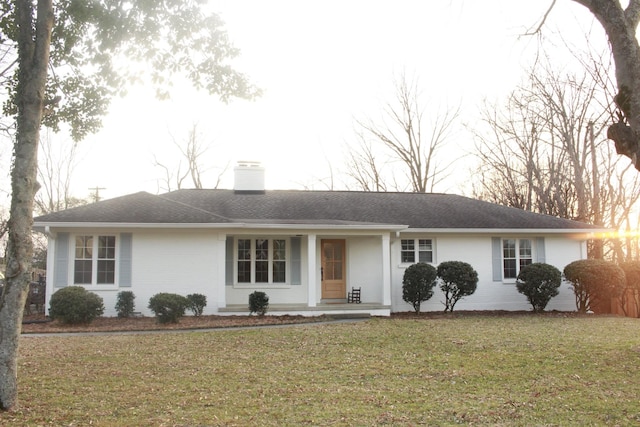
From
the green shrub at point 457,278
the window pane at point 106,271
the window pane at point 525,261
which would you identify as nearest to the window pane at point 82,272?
the window pane at point 106,271

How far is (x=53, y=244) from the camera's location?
53.8ft

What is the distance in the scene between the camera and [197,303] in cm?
1636

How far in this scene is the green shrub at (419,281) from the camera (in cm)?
1744

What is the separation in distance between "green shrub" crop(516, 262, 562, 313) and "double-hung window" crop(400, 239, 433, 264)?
9.80ft

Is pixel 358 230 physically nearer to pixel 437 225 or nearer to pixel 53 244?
pixel 437 225

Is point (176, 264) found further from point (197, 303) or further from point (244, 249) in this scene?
point (244, 249)

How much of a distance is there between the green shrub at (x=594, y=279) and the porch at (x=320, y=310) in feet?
19.8

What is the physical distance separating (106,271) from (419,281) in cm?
937

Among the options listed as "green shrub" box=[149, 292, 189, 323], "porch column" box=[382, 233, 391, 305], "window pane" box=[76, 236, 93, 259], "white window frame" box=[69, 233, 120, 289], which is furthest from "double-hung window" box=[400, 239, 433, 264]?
"window pane" box=[76, 236, 93, 259]

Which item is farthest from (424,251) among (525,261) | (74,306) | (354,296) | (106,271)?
(74,306)

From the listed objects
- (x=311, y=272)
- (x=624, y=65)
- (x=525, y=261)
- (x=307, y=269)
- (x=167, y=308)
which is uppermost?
(x=624, y=65)

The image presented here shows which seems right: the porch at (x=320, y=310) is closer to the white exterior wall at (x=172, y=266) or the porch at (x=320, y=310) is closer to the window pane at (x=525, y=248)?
the white exterior wall at (x=172, y=266)

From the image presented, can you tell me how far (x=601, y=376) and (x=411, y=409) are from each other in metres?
3.53

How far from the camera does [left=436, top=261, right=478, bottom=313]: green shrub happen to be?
1747 centimetres
